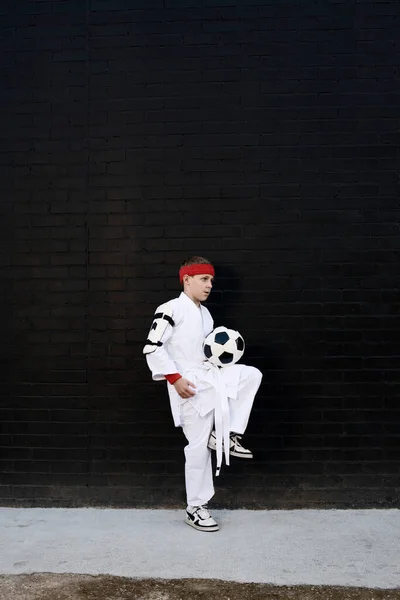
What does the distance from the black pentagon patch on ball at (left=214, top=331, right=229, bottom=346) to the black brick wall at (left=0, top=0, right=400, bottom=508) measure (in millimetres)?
619

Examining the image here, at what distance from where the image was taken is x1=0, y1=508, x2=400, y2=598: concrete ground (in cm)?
362

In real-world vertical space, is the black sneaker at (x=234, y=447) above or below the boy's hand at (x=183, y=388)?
below

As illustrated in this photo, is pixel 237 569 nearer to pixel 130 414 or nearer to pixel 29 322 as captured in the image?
pixel 130 414

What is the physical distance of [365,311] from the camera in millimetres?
4887

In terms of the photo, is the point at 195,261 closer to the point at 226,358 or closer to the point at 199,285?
the point at 199,285

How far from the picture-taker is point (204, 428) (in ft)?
14.5

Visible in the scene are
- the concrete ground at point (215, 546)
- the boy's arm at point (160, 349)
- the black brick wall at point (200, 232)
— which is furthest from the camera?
the black brick wall at point (200, 232)

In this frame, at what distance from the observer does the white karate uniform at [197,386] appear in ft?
14.1

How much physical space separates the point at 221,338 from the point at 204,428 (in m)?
0.70

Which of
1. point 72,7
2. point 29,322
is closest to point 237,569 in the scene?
point 29,322

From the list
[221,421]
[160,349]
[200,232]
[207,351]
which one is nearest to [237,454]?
[221,421]

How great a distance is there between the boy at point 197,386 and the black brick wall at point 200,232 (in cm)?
48

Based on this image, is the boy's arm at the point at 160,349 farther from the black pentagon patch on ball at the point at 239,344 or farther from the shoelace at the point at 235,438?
the shoelace at the point at 235,438

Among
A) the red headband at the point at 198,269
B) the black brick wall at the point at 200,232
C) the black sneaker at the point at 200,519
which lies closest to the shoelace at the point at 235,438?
the black brick wall at the point at 200,232
